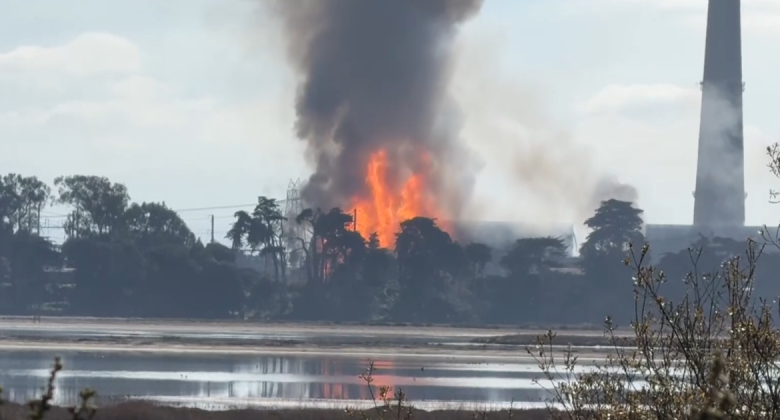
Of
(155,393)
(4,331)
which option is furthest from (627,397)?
(4,331)

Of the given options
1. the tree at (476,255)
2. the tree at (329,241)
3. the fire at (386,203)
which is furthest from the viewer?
the fire at (386,203)

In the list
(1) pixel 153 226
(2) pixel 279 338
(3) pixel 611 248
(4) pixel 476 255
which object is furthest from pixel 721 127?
(2) pixel 279 338

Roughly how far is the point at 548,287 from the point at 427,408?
92.1 meters

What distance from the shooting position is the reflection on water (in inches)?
2039

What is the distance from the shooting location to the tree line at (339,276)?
5231 inches

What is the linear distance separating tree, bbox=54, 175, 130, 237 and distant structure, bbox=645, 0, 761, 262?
223 ft

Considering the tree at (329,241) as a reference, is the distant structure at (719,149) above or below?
above

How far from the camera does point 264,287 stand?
Answer: 13600 cm

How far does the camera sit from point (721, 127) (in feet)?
535

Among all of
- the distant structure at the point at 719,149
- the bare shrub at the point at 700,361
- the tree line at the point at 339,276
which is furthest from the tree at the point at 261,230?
the bare shrub at the point at 700,361

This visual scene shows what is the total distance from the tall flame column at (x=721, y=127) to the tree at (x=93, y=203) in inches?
3028

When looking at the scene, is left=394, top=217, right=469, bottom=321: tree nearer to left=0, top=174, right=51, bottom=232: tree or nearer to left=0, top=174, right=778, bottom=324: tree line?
left=0, top=174, right=778, bottom=324: tree line

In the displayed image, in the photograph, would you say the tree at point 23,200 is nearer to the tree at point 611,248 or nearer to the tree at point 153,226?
the tree at point 153,226

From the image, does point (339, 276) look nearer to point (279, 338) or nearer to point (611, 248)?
point (611, 248)
